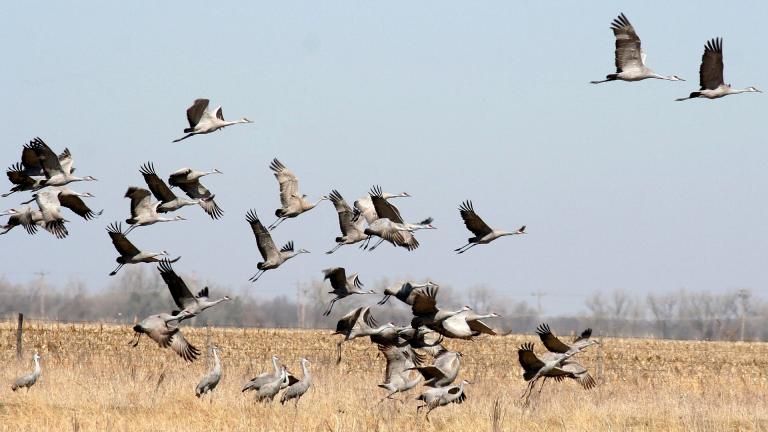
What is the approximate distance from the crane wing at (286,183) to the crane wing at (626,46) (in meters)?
5.40

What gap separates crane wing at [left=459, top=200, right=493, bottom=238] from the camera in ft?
53.4

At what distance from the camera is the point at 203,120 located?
16906 millimetres

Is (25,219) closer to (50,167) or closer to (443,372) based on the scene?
(50,167)

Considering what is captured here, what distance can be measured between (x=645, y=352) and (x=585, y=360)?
7.19 metres

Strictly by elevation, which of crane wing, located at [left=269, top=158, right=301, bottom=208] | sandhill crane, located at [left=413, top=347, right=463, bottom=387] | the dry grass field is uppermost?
crane wing, located at [left=269, top=158, right=301, bottom=208]

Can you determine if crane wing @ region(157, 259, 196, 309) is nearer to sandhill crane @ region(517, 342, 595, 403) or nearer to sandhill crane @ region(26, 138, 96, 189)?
sandhill crane @ region(26, 138, 96, 189)

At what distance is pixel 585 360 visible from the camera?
29688mm

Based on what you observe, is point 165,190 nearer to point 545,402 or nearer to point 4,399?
point 4,399

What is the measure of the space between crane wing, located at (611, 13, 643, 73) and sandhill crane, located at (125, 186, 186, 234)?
256 inches

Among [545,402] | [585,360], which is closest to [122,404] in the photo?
[545,402]

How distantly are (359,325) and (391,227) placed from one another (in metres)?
1.85

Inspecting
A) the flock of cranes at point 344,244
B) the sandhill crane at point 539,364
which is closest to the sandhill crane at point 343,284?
the flock of cranes at point 344,244

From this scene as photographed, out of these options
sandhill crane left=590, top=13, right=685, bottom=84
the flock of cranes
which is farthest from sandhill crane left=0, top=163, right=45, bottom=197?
sandhill crane left=590, top=13, right=685, bottom=84

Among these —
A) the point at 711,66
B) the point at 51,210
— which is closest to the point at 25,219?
the point at 51,210
